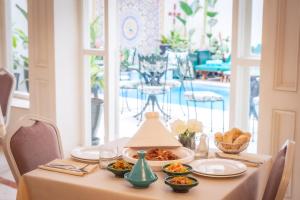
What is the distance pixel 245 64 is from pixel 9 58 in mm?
3090

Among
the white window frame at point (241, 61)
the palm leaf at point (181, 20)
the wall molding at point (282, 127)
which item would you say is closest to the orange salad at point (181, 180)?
the wall molding at point (282, 127)

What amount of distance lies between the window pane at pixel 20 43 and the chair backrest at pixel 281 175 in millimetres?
3822

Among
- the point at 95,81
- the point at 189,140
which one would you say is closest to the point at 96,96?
the point at 95,81

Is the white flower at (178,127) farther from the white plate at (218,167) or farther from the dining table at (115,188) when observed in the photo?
the dining table at (115,188)

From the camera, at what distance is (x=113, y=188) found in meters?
1.97

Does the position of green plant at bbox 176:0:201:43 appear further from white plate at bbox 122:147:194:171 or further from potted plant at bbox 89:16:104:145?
white plate at bbox 122:147:194:171

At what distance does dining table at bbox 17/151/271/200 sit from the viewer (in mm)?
1906

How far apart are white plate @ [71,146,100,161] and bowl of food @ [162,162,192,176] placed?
1.38ft

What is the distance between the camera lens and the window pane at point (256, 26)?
356 centimetres

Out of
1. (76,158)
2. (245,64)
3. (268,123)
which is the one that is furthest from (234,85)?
(76,158)

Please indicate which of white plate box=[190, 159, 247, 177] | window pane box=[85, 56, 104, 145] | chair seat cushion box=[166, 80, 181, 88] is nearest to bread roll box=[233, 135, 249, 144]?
white plate box=[190, 159, 247, 177]

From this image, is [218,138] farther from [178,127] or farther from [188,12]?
[188,12]

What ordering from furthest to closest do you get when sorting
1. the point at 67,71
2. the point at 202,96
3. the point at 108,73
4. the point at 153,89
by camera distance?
the point at 153,89
the point at 202,96
the point at 67,71
the point at 108,73

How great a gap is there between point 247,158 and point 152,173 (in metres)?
0.62
